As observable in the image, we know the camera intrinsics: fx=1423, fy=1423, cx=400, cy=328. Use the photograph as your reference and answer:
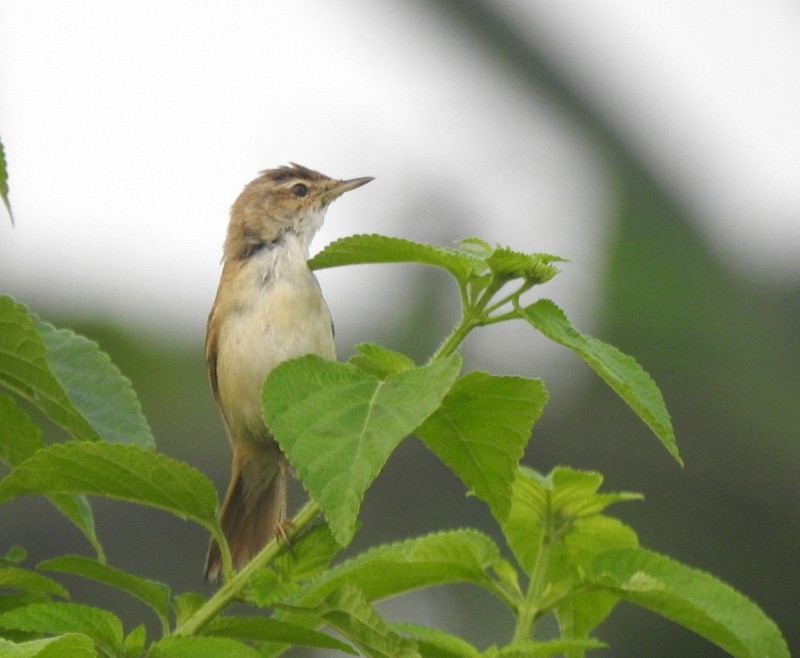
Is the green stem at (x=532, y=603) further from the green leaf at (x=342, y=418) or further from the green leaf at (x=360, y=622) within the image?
the green leaf at (x=342, y=418)

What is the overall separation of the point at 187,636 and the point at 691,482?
9724 millimetres

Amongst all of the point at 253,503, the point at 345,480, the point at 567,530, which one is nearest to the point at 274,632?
the point at 345,480

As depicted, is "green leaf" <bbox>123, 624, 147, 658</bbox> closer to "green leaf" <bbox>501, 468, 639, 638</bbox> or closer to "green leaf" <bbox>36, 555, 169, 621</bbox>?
"green leaf" <bbox>36, 555, 169, 621</bbox>

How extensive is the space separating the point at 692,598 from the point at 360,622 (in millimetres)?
574

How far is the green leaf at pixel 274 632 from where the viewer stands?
2.02 m

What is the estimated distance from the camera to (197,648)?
1933mm

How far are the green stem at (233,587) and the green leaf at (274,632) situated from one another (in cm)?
4

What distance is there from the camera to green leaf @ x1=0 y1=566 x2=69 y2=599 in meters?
2.24

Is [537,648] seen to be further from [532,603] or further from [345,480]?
[345,480]

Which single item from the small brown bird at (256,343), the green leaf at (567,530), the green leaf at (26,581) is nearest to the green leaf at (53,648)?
the green leaf at (26,581)

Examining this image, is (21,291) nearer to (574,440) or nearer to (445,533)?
(574,440)

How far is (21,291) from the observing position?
10.6 m

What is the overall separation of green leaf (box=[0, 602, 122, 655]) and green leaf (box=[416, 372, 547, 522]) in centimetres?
57

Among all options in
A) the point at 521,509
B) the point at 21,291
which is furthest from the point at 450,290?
the point at 521,509
